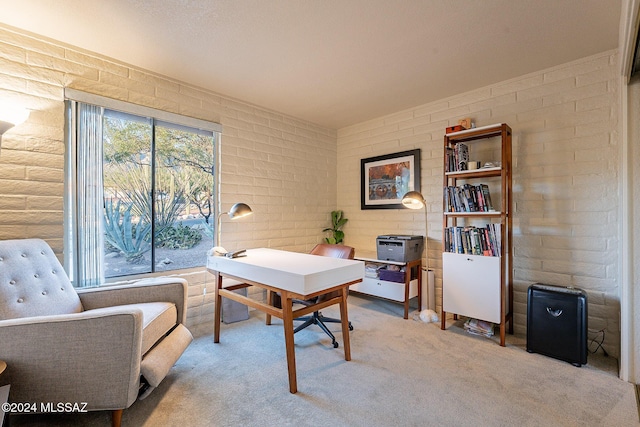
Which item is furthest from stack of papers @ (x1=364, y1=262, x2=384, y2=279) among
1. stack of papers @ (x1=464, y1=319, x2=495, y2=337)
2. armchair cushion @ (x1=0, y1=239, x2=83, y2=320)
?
armchair cushion @ (x1=0, y1=239, x2=83, y2=320)

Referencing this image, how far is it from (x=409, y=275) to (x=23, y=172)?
134 inches

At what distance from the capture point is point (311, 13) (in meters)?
1.78

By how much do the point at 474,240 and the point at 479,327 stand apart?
2.65ft

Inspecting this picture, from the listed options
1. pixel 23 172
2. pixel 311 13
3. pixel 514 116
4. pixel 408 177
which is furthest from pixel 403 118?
pixel 23 172

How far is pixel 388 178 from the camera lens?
366 centimetres

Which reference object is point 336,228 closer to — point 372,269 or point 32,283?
point 372,269

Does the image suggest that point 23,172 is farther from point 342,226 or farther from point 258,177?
point 342,226

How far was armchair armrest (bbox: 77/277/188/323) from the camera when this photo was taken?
1.92 m

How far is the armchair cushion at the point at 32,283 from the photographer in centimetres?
159

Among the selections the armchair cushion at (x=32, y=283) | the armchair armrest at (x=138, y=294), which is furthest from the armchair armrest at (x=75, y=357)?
the armchair armrest at (x=138, y=294)

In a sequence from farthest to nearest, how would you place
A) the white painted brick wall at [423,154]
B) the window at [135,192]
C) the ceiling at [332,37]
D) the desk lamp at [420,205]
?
the desk lamp at [420,205] → the window at [135,192] → the white painted brick wall at [423,154] → the ceiling at [332,37]

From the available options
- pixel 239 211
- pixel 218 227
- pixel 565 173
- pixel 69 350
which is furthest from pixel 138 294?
pixel 565 173

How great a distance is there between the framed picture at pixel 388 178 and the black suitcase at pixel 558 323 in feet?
5.36

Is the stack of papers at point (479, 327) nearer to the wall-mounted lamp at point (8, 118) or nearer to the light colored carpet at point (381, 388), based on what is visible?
the light colored carpet at point (381, 388)
